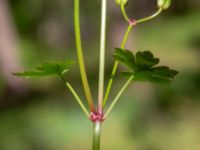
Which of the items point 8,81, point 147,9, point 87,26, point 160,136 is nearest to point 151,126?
point 160,136

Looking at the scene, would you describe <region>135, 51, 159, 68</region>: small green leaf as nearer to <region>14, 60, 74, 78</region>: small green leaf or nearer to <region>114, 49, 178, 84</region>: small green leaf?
<region>114, 49, 178, 84</region>: small green leaf

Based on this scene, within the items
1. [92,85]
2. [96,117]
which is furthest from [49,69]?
[92,85]

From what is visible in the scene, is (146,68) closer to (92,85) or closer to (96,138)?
(96,138)

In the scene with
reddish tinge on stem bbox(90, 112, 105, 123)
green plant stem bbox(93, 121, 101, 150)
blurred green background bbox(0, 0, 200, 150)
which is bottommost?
blurred green background bbox(0, 0, 200, 150)

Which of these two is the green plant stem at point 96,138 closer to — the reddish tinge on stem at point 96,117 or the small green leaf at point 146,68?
the reddish tinge on stem at point 96,117

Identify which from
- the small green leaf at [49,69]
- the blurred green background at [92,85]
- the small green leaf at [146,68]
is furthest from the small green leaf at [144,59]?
the blurred green background at [92,85]

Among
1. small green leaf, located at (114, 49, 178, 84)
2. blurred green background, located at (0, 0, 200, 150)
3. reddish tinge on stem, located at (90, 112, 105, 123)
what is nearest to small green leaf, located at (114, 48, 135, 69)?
small green leaf, located at (114, 49, 178, 84)
